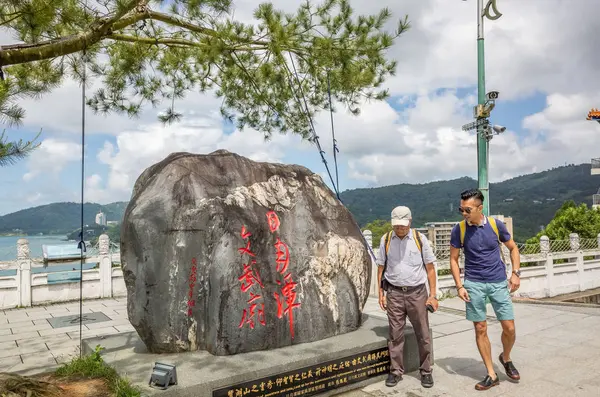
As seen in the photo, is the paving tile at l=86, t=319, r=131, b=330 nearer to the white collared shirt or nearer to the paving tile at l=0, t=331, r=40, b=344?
the paving tile at l=0, t=331, r=40, b=344

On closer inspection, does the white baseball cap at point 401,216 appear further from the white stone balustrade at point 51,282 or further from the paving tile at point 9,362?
the white stone balustrade at point 51,282

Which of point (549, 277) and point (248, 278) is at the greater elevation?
point (248, 278)

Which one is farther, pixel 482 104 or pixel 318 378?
pixel 482 104

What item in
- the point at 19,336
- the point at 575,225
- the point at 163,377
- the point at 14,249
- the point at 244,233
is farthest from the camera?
the point at 575,225

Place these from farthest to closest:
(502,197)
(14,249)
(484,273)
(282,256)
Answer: (502,197)
(14,249)
(282,256)
(484,273)

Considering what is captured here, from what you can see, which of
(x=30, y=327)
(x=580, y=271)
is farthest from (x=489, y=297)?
(x=580, y=271)

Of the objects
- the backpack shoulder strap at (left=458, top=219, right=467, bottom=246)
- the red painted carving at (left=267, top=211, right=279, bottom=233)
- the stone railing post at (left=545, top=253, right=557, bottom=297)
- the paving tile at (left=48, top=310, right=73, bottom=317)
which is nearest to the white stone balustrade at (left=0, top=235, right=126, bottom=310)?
the paving tile at (left=48, top=310, right=73, bottom=317)

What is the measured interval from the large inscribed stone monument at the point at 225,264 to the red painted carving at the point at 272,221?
0.4 inches

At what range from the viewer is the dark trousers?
11.8 ft

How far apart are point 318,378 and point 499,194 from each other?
96022 millimetres

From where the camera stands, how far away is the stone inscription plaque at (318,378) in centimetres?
307

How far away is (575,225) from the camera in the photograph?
54.6 ft

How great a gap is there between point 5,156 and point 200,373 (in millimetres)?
1964

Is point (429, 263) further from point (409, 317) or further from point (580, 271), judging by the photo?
point (580, 271)
